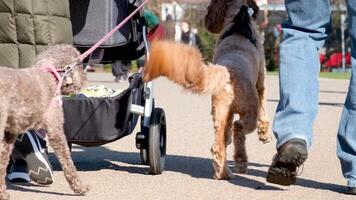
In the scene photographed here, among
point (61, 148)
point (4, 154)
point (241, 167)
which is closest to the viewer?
point (4, 154)

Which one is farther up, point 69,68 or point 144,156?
point 69,68

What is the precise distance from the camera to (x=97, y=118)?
6145 millimetres

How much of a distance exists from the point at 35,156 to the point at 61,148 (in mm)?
441

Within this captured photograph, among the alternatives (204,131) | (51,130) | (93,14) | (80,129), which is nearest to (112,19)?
(93,14)

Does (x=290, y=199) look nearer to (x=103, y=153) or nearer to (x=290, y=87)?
(x=290, y=87)

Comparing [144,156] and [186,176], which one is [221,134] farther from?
[144,156]

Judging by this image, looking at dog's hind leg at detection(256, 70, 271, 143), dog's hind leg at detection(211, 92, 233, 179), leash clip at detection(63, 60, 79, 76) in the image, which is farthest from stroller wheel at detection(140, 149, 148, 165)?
leash clip at detection(63, 60, 79, 76)

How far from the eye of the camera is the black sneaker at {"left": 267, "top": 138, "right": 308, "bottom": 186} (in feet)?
16.8

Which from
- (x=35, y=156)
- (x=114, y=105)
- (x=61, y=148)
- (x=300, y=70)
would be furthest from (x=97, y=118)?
(x=300, y=70)

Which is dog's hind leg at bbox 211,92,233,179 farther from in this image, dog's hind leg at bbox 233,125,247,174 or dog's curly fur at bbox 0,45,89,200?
dog's curly fur at bbox 0,45,89,200

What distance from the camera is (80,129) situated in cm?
613

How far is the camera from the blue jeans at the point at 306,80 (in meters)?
5.30

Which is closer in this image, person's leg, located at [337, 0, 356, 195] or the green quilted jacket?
person's leg, located at [337, 0, 356, 195]

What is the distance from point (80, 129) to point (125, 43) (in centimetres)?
82
